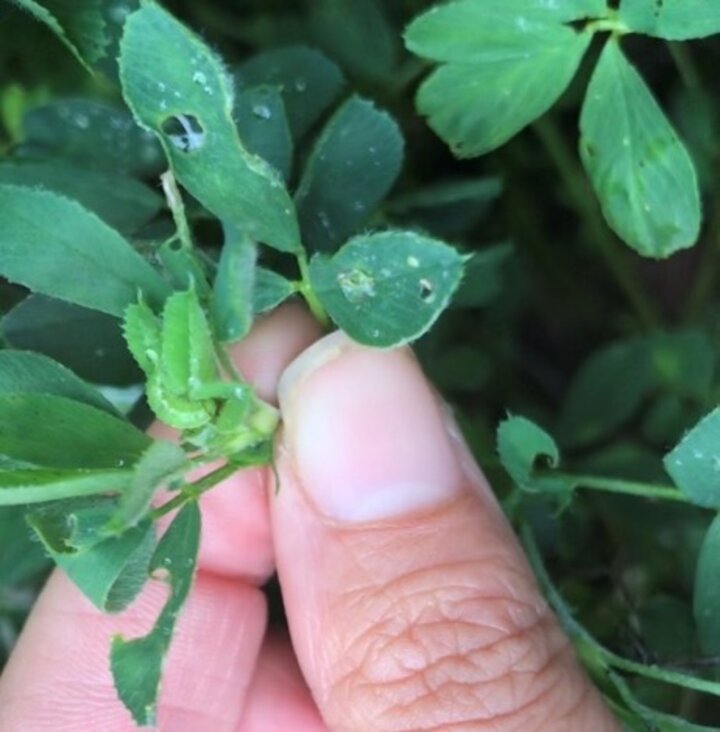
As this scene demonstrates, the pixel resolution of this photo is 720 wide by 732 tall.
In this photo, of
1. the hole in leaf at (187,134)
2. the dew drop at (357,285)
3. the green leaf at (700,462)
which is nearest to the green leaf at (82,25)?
the hole in leaf at (187,134)

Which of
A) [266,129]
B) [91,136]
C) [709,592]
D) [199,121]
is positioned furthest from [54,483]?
[709,592]

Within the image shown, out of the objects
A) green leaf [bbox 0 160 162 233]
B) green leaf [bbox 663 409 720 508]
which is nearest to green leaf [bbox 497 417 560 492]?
green leaf [bbox 663 409 720 508]

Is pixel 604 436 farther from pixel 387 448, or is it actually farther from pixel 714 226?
pixel 387 448

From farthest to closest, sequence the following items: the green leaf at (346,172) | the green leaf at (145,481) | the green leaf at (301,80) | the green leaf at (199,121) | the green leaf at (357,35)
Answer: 1. the green leaf at (357,35)
2. the green leaf at (301,80)
3. the green leaf at (346,172)
4. the green leaf at (199,121)
5. the green leaf at (145,481)

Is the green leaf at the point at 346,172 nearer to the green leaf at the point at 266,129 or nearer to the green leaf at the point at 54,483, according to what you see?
the green leaf at the point at 266,129

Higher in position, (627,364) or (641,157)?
(641,157)

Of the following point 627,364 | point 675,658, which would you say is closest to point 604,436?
point 627,364

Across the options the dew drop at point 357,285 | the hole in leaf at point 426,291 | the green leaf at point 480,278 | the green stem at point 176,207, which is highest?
the green stem at point 176,207
